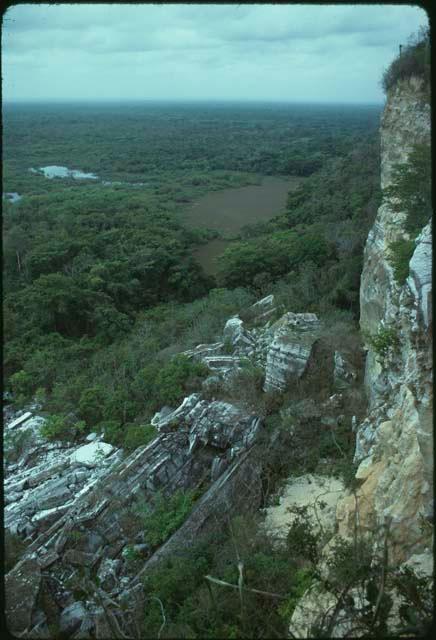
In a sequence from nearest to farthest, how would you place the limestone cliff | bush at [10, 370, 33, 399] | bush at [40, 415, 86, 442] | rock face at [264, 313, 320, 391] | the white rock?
the limestone cliff
rock face at [264, 313, 320, 391]
bush at [40, 415, 86, 442]
the white rock
bush at [10, 370, 33, 399]

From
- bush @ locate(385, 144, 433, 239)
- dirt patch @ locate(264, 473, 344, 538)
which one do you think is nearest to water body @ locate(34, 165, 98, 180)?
bush @ locate(385, 144, 433, 239)

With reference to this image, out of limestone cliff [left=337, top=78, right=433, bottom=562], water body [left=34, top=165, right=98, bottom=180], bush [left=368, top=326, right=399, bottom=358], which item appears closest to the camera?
limestone cliff [left=337, top=78, right=433, bottom=562]

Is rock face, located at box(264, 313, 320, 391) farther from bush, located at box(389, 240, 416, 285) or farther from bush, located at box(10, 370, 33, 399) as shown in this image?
bush, located at box(10, 370, 33, 399)

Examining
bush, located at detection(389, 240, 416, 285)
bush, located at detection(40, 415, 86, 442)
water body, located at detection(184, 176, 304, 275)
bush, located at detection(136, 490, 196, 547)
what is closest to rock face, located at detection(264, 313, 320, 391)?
bush, located at detection(389, 240, 416, 285)

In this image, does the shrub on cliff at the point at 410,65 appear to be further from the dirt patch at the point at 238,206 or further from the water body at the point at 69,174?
the water body at the point at 69,174

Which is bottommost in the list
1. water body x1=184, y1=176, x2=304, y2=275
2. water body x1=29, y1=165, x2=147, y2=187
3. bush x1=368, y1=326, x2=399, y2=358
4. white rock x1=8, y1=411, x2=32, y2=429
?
white rock x1=8, y1=411, x2=32, y2=429

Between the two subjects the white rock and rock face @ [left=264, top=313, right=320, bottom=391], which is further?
the white rock

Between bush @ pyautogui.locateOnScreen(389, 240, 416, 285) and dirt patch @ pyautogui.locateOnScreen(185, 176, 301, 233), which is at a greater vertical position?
dirt patch @ pyautogui.locateOnScreen(185, 176, 301, 233)

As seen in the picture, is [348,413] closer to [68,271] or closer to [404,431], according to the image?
[404,431]

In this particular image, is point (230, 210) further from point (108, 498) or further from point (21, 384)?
point (108, 498)
